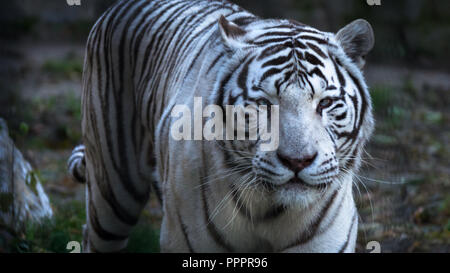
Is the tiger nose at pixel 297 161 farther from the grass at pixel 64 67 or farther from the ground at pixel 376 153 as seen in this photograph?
the grass at pixel 64 67

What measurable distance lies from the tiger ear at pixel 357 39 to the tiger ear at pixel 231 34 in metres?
0.25

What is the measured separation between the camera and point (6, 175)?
2.12m

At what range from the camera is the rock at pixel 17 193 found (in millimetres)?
2074

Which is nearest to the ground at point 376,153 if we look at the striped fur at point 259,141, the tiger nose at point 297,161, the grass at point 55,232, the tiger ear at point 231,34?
the grass at point 55,232

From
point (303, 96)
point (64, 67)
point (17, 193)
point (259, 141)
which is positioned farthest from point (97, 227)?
point (64, 67)

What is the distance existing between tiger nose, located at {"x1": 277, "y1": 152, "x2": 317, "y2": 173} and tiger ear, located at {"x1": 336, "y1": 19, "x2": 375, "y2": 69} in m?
0.32

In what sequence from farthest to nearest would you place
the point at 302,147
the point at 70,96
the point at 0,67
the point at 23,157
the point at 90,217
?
the point at 70,96 → the point at 23,157 → the point at 90,217 → the point at 0,67 → the point at 302,147

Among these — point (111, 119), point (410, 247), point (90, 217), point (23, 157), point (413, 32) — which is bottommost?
point (410, 247)

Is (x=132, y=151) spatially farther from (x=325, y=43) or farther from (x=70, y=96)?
(x=70, y=96)

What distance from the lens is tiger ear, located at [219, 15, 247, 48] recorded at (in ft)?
5.08

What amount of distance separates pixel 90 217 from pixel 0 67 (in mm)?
624

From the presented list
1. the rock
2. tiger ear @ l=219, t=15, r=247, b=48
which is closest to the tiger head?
tiger ear @ l=219, t=15, r=247, b=48

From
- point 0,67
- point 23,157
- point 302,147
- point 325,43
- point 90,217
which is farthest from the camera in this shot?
point 23,157

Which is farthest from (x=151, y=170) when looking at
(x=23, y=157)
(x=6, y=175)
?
(x=23, y=157)
